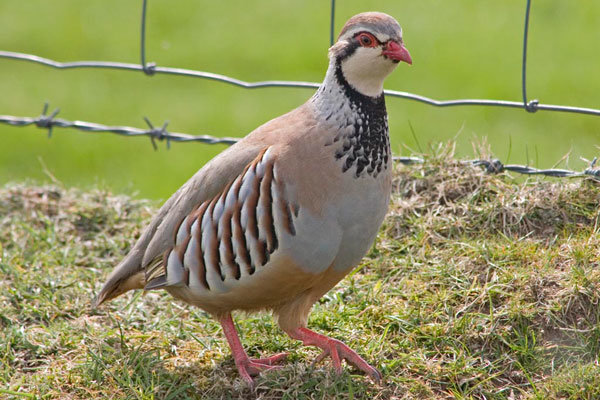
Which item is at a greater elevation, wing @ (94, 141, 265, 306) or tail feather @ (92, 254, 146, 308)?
wing @ (94, 141, 265, 306)

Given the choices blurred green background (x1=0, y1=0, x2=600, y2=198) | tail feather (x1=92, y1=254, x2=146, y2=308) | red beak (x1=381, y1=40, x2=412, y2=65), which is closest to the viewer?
red beak (x1=381, y1=40, x2=412, y2=65)

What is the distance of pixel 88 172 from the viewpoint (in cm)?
892

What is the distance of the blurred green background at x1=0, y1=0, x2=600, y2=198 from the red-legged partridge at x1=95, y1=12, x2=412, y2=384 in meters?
4.32

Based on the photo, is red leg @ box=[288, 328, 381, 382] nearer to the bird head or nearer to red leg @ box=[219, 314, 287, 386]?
red leg @ box=[219, 314, 287, 386]

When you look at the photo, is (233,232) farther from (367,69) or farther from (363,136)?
(367,69)

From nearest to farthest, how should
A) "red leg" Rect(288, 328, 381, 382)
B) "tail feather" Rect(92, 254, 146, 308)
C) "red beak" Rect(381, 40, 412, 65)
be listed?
"red beak" Rect(381, 40, 412, 65)
"red leg" Rect(288, 328, 381, 382)
"tail feather" Rect(92, 254, 146, 308)

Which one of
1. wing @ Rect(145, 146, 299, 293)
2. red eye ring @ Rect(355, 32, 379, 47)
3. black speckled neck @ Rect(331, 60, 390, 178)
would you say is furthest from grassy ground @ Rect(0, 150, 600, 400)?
red eye ring @ Rect(355, 32, 379, 47)

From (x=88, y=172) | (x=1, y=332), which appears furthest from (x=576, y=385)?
(x=88, y=172)

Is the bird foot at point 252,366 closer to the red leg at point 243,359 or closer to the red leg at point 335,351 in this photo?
the red leg at point 243,359

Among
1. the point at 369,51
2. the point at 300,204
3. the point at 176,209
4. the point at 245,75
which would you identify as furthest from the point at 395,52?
the point at 245,75

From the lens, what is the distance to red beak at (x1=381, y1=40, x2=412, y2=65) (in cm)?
363

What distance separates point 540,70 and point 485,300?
19.8 feet

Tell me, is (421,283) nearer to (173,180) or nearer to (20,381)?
(20,381)

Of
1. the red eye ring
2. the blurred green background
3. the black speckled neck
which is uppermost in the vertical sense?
the red eye ring
